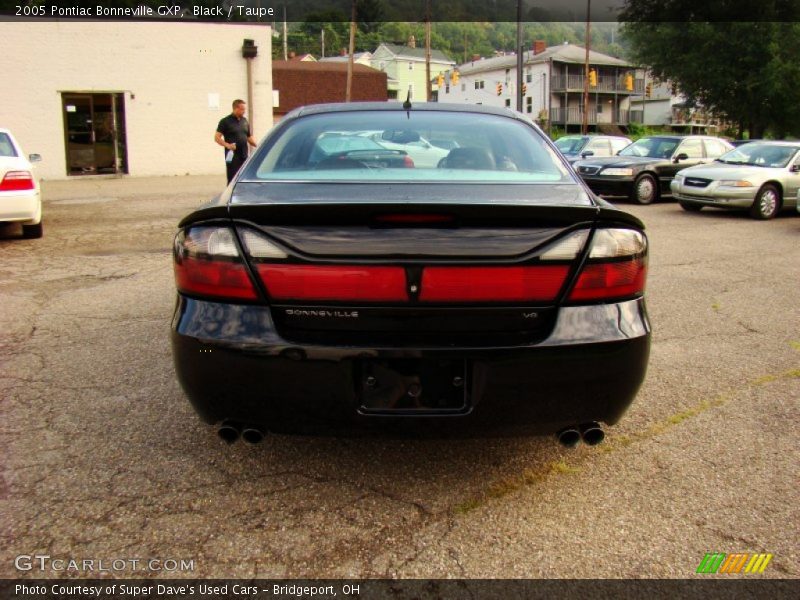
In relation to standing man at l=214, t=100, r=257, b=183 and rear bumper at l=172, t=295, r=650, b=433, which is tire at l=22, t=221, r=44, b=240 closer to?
standing man at l=214, t=100, r=257, b=183

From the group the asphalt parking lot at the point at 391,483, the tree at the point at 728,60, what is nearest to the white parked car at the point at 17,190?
the asphalt parking lot at the point at 391,483

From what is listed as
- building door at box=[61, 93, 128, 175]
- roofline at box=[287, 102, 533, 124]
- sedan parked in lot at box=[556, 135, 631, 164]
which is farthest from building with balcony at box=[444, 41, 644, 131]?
roofline at box=[287, 102, 533, 124]

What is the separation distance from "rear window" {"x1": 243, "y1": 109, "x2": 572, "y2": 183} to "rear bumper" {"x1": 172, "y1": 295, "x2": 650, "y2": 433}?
698 millimetres

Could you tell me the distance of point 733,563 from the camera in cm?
241

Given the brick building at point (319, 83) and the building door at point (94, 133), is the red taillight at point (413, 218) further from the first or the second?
the brick building at point (319, 83)

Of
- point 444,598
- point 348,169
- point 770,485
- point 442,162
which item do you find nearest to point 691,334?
point 770,485

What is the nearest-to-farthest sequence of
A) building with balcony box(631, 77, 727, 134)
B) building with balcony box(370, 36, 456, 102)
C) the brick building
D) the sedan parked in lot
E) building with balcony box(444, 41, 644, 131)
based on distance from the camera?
1. the sedan parked in lot
2. the brick building
3. building with balcony box(444, 41, 644, 131)
4. building with balcony box(631, 77, 727, 134)
5. building with balcony box(370, 36, 456, 102)

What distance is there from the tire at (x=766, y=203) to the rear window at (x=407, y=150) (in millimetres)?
11094

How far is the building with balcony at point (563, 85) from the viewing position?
70.5 m

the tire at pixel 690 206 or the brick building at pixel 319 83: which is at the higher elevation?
the brick building at pixel 319 83

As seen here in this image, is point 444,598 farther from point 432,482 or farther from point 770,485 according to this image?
point 770,485

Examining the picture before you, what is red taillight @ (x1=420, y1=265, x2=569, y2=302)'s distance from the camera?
2398mm

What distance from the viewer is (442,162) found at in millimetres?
3256

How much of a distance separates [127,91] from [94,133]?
1.83m
